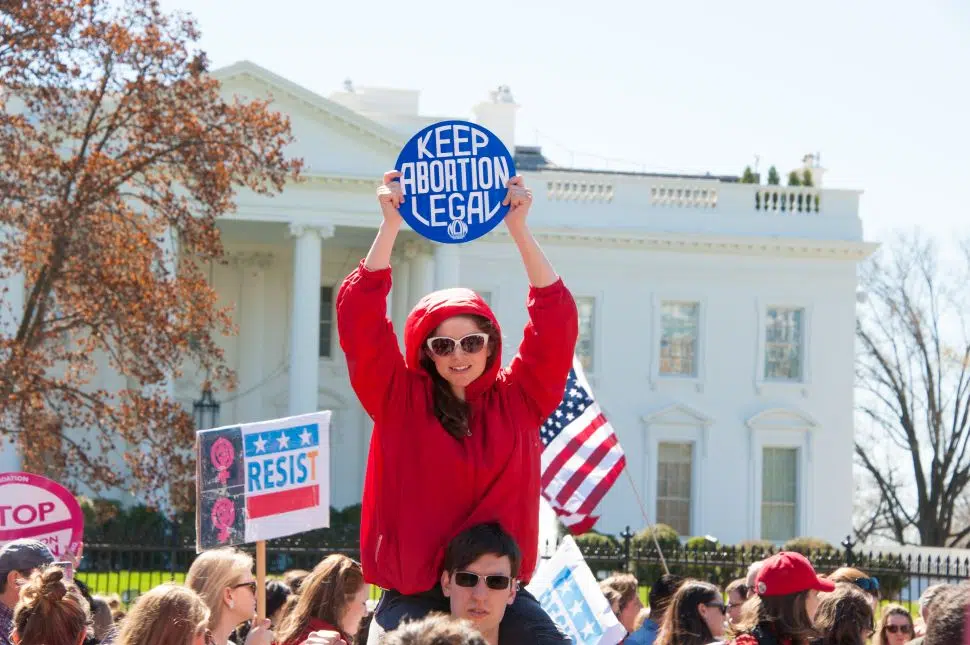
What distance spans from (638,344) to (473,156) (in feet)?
118

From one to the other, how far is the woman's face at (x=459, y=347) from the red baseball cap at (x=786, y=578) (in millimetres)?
2063

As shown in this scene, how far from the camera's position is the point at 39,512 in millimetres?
9672

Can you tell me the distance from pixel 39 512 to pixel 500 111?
35039 millimetres

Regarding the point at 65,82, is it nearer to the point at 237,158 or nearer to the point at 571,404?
the point at 237,158

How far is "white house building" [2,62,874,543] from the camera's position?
4056 centimetres

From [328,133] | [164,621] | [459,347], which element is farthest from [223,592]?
[328,133]

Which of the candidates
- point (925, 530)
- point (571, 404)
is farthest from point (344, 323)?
point (925, 530)

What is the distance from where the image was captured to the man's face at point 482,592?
4.63 meters

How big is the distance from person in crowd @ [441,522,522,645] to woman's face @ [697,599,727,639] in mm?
2942

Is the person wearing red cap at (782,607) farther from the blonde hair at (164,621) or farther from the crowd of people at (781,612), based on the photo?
the blonde hair at (164,621)

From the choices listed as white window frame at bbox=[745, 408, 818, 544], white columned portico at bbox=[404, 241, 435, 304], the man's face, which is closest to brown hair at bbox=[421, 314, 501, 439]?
the man's face

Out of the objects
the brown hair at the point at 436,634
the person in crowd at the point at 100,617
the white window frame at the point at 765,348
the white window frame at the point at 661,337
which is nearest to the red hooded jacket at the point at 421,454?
the brown hair at the point at 436,634

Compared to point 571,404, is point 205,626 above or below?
below

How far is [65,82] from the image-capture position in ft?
58.5
